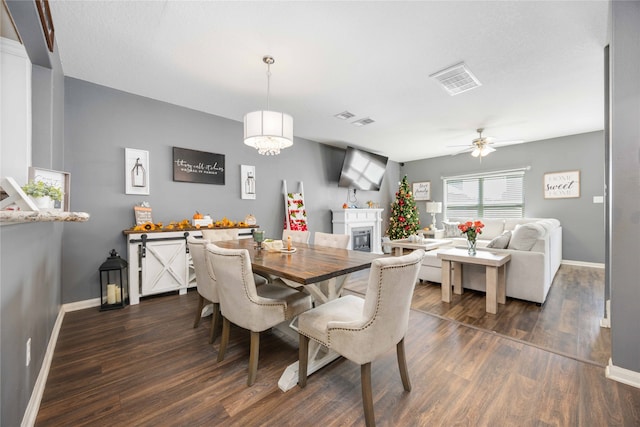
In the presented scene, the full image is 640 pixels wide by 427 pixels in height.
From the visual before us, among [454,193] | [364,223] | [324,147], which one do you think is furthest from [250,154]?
[454,193]

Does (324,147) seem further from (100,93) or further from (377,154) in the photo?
(100,93)

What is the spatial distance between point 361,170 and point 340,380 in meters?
4.85

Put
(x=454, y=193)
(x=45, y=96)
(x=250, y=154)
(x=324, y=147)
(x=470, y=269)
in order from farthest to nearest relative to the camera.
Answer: (x=454, y=193), (x=324, y=147), (x=250, y=154), (x=470, y=269), (x=45, y=96)

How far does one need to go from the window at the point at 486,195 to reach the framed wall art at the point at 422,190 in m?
0.44

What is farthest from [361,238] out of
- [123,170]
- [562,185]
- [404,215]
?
[123,170]

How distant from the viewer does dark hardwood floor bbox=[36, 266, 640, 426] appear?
1.42m

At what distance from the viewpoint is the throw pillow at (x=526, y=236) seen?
119 inches

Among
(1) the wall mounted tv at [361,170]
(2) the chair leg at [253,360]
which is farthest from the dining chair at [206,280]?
(1) the wall mounted tv at [361,170]

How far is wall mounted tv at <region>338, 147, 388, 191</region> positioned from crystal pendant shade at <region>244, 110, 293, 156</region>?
326 cm

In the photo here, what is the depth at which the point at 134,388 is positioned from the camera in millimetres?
1637

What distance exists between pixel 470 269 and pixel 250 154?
3806mm

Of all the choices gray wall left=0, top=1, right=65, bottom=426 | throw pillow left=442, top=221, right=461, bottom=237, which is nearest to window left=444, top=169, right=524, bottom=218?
throw pillow left=442, top=221, right=461, bottom=237

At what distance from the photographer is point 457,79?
2.88 meters

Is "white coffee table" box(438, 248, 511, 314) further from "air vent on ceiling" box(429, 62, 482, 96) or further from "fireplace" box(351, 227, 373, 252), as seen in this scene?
"fireplace" box(351, 227, 373, 252)
